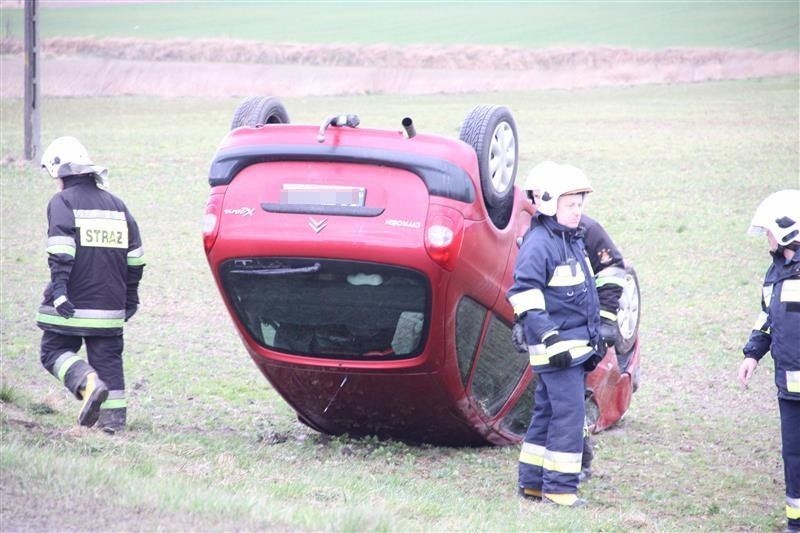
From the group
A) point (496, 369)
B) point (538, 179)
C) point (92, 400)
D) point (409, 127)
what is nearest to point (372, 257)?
Answer: point (409, 127)

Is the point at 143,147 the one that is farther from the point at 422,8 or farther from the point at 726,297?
the point at 422,8

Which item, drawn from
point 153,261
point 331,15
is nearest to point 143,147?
point 153,261

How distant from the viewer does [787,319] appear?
604 cm

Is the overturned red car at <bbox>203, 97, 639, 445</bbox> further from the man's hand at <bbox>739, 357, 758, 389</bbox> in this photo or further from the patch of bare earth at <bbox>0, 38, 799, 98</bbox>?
the patch of bare earth at <bbox>0, 38, 799, 98</bbox>

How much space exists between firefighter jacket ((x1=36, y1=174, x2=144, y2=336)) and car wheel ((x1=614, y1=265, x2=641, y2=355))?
327cm

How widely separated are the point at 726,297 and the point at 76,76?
111ft

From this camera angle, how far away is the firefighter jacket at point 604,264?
259 inches

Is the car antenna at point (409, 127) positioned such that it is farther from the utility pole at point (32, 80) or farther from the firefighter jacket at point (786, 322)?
the utility pole at point (32, 80)

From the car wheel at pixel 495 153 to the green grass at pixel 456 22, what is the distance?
1695 inches

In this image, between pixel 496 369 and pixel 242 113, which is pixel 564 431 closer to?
pixel 496 369

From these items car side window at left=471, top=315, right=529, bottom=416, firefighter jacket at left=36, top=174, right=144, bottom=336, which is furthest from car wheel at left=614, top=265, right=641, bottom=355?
firefighter jacket at left=36, top=174, right=144, bottom=336

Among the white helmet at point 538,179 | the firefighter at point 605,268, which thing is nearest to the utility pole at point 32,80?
the firefighter at point 605,268

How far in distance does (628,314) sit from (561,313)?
77.5 inches

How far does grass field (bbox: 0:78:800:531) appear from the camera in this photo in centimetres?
Answer: 487
